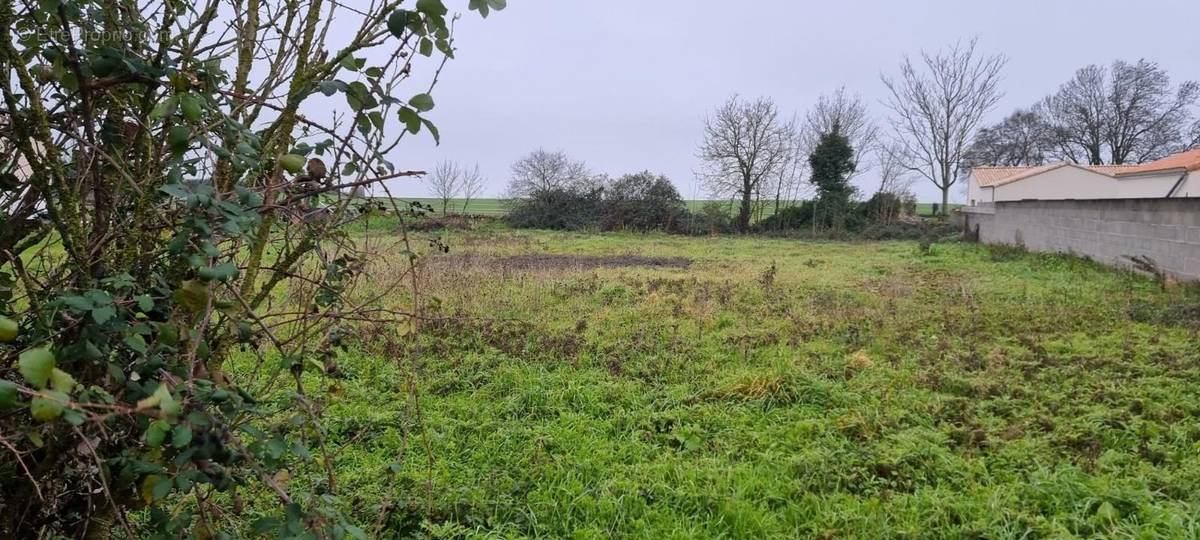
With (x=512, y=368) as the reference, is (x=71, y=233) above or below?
above

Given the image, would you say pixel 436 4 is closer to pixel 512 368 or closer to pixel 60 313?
pixel 60 313

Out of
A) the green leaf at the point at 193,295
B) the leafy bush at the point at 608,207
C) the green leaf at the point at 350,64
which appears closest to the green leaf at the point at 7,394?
the green leaf at the point at 193,295

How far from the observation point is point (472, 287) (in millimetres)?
8547

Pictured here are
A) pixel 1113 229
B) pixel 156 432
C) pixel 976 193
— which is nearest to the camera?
pixel 156 432

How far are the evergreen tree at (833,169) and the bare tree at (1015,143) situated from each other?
12.8m

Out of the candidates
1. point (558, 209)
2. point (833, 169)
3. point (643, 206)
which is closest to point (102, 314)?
point (643, 206)

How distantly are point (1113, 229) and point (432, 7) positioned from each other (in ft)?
41.7

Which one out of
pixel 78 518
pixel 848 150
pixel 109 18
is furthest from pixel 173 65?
pixel 848 150

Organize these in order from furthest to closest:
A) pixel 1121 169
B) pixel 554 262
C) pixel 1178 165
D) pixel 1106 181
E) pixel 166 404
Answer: pixel 1106 181 < pixel 1121 169 < pixel 1178 165 < pixel 554 262 < pixel 166 404

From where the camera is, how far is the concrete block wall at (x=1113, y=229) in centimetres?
863

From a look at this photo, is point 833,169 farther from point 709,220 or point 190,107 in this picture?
point 190,107

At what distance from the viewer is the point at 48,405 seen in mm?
694

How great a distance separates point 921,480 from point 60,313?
10.9ft

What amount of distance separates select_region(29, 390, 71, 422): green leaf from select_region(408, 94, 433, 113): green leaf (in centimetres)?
70
